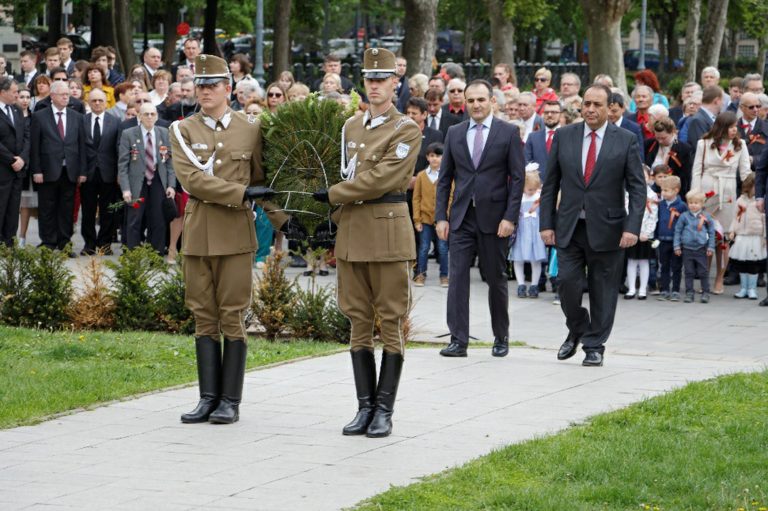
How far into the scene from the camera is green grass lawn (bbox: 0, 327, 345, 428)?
32.1ft

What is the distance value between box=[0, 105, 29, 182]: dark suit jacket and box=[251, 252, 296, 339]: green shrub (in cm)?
631

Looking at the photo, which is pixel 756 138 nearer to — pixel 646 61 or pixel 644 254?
pixel 644 254

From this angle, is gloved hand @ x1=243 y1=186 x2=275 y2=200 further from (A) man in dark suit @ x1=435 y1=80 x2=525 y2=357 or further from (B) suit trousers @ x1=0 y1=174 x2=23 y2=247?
(B) suit trousers @ x1=0 y1=174 x2=23 y2=247

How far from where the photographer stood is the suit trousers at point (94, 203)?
19.2 m

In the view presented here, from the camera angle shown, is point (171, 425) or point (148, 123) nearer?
point (171, 425)

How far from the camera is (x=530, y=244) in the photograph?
1664 cm

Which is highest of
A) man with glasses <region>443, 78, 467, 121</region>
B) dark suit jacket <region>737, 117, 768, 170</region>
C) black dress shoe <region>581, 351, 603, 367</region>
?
man with glasses <region>443, 78, 467, 121</region>

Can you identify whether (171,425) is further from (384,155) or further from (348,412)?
(384,155)

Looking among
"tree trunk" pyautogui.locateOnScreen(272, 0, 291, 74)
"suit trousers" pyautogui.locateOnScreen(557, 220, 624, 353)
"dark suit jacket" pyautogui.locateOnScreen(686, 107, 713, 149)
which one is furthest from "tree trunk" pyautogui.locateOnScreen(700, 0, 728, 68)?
"suit trousers" pyautogui.locateOnScreen(557, 220, 624, 353)

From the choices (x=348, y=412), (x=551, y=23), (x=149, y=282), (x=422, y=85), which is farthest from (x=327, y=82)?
(x=551, y=23)

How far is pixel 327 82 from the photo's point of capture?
19703 mm

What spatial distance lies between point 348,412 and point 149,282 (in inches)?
192

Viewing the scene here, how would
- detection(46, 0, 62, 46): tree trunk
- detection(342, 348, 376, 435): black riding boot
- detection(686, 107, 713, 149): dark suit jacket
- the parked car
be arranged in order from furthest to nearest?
the parked car < detection(46, 0, 62, 46): tree trunk < detection(686, 107, 713, 149): dark suit jacket < detection(342, 348, 376, 435): black riding boot

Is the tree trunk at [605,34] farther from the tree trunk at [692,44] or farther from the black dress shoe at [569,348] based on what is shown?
the black dress shoe at [569,348]
